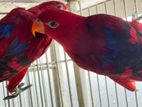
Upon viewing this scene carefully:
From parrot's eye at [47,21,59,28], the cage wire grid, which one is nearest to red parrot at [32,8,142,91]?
parrot's eye at [47,21,59,28]

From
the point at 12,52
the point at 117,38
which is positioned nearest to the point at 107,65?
the point at 117,38

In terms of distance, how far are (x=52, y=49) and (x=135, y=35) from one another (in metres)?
0.58

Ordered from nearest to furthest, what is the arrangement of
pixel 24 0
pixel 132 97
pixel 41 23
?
pixel 41 23
pixel 24 0
pixel 132 97

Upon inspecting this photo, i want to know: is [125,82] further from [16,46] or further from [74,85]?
[74,85]

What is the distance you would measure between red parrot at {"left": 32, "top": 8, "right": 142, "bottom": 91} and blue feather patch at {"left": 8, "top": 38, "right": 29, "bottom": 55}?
25 mm

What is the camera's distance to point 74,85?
3.06 ft

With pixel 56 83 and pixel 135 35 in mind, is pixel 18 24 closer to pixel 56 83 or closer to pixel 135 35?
pixel 135 35

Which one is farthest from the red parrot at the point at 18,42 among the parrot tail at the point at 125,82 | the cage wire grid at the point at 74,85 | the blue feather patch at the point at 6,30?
the cage wire grid at the point at 74,85

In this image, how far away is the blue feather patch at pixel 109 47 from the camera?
416 millimetres

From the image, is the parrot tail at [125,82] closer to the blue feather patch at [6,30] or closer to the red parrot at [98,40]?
the red parrot at [98,40]

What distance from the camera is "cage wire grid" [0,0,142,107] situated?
0.87 meters

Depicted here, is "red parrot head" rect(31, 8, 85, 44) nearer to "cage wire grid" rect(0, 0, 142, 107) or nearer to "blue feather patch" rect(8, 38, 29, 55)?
"blue feather patch" rect(8, 38, 29, 55)

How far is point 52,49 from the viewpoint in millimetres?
995

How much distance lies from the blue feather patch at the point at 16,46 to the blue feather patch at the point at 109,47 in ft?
0.40
